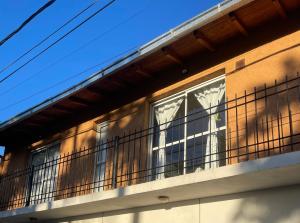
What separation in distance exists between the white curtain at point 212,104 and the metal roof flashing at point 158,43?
120 cm

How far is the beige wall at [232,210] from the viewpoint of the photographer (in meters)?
6.74

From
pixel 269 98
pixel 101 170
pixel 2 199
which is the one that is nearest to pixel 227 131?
pixel 269 98

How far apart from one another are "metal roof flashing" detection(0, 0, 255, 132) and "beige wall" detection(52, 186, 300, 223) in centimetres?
290

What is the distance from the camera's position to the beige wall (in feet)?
22.1

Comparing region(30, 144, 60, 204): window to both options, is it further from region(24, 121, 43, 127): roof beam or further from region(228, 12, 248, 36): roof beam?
region(228, 12, 248, 36): roof beam

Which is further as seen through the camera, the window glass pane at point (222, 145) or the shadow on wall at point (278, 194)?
the window glass pane at point (222, 145)

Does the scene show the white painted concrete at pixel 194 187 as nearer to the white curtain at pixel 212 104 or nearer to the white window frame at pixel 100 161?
the white window frame at pixel 100 161

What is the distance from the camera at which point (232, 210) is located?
739 cm

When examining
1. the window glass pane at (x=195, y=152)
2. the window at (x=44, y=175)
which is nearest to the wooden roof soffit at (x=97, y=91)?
the window at (x=44, y=175)

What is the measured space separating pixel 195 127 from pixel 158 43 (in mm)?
1728

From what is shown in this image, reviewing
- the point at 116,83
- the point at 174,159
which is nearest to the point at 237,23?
the point at 174,159

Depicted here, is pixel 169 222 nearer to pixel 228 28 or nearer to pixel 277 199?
pixel 277 199

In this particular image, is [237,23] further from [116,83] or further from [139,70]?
[116,83]

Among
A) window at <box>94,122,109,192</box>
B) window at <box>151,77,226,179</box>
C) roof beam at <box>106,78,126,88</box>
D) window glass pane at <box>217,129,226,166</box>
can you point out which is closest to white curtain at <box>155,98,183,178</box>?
window at <box>151,77,226,179</box>
